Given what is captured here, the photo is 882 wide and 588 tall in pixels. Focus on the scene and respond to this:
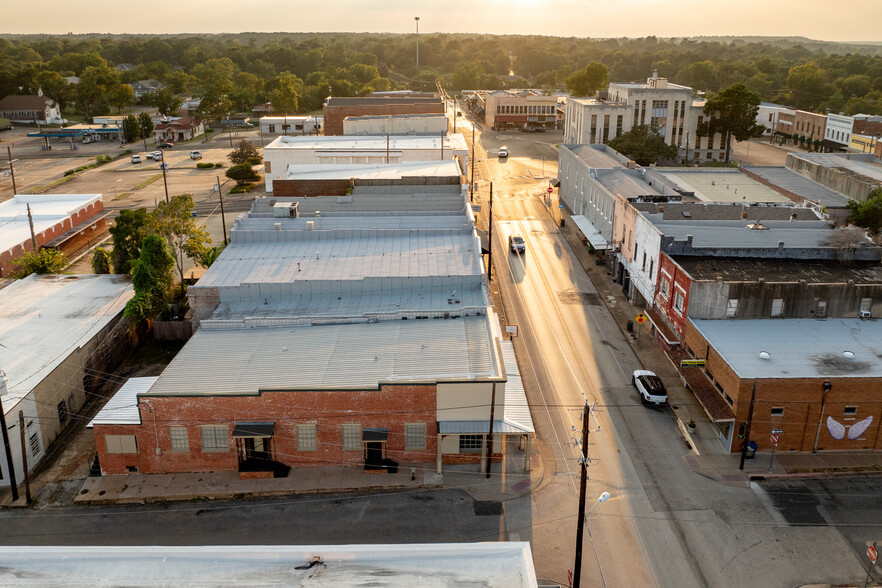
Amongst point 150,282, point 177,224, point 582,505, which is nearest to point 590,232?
point 177,224

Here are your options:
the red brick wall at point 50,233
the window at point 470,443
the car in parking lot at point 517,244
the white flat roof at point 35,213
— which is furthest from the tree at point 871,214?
the white flat roof at point 35,213

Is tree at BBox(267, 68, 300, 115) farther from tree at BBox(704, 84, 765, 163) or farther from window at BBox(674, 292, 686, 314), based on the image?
window at BBox(674, 292, 686, 314)

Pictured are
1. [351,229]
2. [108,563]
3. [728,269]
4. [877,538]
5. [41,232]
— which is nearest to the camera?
[108,563]

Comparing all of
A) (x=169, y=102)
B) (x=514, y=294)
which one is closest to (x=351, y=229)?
(x=514, y=294)

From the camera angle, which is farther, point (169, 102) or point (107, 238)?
point (169, 102)

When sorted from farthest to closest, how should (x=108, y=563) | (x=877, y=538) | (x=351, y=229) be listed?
(x=351, y=229) → (x=877, y=538) → (x=108, y=563)

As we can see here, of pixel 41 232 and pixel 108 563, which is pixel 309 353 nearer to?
pixel 108 563

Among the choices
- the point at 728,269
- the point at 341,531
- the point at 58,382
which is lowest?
the point at 341,531

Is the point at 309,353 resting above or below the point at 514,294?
above
